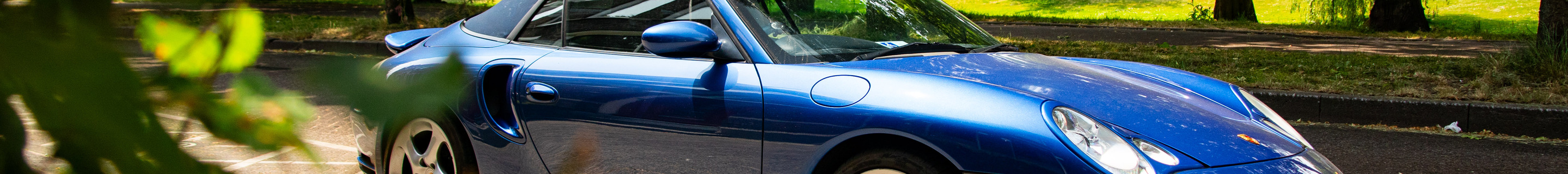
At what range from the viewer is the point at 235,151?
1.26ft

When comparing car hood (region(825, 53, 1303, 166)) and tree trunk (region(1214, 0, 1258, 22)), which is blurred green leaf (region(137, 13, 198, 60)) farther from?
tree trunk (region(1214, 0, 1258, 22))

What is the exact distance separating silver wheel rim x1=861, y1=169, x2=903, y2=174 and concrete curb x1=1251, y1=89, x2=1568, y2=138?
366 centimetres

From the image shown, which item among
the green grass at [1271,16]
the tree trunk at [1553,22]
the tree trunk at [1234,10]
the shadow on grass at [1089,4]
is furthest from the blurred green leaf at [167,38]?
the shadow on grass at [1089,4]

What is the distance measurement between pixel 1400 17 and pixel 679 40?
44.4 ft

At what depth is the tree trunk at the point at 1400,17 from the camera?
12938mm

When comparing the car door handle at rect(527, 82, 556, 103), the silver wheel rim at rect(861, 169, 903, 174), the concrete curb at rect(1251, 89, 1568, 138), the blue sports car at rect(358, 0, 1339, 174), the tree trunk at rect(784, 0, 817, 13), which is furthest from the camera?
the concrete curb at rect(1251, 89, 1568, 138)

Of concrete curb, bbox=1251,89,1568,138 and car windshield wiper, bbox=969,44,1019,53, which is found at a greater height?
car windshield wiper, bbox=969,44,1019,53

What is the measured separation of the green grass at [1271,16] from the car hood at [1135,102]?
17.1 ft

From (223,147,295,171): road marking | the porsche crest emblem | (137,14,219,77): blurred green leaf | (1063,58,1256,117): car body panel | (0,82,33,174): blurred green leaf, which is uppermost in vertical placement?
(137,14,219,77): blurred green leaf

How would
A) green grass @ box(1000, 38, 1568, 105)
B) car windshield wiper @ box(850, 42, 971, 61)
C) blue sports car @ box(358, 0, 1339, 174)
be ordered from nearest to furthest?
blue sports car @ box(358, 0, 1339, 174) → car windshield wiper @ box(850, 42, 971, 61) → green grass @ box(1000, 38, 1568, 105)

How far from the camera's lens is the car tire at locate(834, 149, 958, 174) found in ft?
6.58

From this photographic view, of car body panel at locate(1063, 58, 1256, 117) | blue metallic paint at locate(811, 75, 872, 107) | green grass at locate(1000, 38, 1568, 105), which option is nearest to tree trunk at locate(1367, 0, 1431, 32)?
green grass at locate(1000, 38, 1568, 105)

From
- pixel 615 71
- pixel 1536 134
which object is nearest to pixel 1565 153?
pixel 1536 134

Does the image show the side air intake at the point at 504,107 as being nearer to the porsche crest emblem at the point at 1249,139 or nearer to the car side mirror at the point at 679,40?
the car side mirror at the point at 679,40
